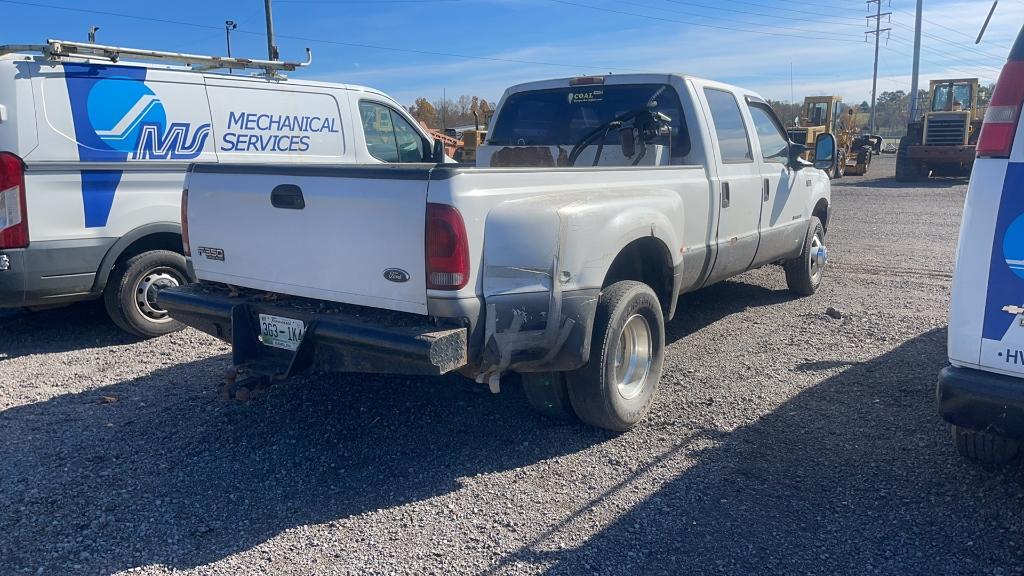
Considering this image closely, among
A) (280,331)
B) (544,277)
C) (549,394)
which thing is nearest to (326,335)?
(280,331)

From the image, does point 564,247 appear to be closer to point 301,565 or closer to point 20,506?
point 301,565

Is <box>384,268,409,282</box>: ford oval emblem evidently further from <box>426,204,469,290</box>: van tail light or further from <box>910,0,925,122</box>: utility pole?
<box>910,0,925,122</box>: utility pole

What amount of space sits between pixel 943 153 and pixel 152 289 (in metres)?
22.8

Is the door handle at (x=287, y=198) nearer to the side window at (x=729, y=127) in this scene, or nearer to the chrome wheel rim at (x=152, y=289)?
the chrome wheel rim at (x=152, y=289)

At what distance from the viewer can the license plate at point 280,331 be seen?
12.4 ft

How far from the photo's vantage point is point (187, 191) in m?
4.28

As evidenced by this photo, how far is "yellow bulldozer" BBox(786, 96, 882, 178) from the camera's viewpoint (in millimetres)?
26727

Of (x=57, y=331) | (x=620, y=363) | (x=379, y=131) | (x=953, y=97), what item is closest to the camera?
(x=620, y=363)

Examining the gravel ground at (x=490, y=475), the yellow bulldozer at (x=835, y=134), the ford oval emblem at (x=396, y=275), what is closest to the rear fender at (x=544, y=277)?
the ford oval emblem at (x=396, y=275)

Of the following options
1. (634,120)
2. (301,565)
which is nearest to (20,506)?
(301,565)

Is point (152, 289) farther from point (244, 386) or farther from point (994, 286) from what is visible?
point (994, 286)

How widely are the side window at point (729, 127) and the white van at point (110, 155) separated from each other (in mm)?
3905

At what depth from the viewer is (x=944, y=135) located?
76.3 ft

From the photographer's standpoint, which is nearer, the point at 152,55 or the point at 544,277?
the point at 544,277
